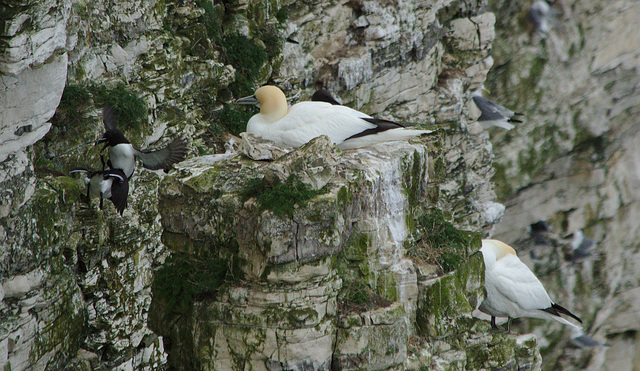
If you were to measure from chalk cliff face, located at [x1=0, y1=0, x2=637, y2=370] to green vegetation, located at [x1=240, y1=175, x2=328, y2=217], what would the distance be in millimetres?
19

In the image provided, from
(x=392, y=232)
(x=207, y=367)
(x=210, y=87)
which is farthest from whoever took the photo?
(x=210, y=87)

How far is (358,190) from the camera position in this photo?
7250 mm

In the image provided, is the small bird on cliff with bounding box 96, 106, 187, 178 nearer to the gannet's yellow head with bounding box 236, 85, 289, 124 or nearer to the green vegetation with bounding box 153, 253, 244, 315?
the gannet's yellow head with bounding box 236, 85, 289, 124

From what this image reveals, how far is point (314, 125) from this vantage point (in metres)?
7.53

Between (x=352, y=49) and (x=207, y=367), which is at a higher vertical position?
(x=352, y=49)

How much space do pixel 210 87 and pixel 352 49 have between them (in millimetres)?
3567

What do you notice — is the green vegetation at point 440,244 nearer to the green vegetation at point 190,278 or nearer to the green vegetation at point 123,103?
the green vegetation at point 190,278

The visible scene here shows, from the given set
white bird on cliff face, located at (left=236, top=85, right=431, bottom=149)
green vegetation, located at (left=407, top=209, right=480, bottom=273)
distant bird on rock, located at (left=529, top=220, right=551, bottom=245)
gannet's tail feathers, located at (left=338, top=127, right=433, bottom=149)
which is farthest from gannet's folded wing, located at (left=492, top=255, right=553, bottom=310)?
distant bird on rock, located at (left=529, top=220, right=551, bottom=245)

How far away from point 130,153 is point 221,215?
171 cm

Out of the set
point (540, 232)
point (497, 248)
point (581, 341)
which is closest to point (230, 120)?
point (497, 248)

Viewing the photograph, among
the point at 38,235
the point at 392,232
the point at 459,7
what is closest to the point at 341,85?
the point at 459,7

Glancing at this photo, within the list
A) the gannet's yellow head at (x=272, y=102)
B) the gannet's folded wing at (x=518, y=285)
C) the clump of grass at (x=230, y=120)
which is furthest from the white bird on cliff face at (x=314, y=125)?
the clump of grass at (x=230, y=120)

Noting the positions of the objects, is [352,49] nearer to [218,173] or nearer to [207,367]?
[218,173]

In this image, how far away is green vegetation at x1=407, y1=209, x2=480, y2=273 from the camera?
8.34m
